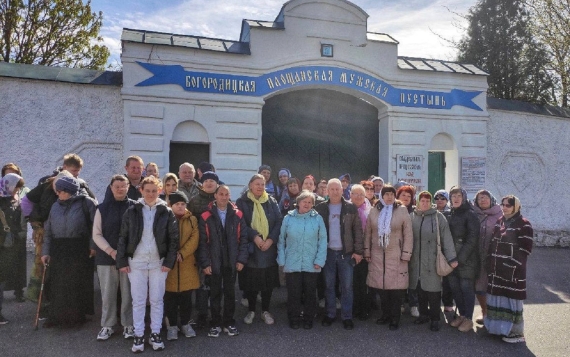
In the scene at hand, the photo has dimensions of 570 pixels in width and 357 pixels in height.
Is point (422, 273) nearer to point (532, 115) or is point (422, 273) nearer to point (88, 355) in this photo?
point (88, 355)

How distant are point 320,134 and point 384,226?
231 inches

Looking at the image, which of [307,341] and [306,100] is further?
[306,100]

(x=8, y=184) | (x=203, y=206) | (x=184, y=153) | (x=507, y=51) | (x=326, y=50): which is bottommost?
(x=203, y=206)

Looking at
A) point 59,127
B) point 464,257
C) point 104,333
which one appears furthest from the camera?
point 59,127

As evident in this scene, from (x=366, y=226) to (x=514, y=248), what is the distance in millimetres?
1605

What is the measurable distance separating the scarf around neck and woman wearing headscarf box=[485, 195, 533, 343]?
1179mm

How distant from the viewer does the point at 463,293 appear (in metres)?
4.86

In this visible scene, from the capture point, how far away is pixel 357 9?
10.0 m

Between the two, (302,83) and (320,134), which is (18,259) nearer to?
(302,83)

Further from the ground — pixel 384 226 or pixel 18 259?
pixel 384 226

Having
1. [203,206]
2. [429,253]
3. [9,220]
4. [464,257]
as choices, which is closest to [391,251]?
[429,253]

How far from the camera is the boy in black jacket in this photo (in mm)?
4461

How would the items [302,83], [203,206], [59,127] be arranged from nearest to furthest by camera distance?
[203,206]
[59,127]
[302,83]

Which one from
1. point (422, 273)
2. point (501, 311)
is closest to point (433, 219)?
point (422, 273)
